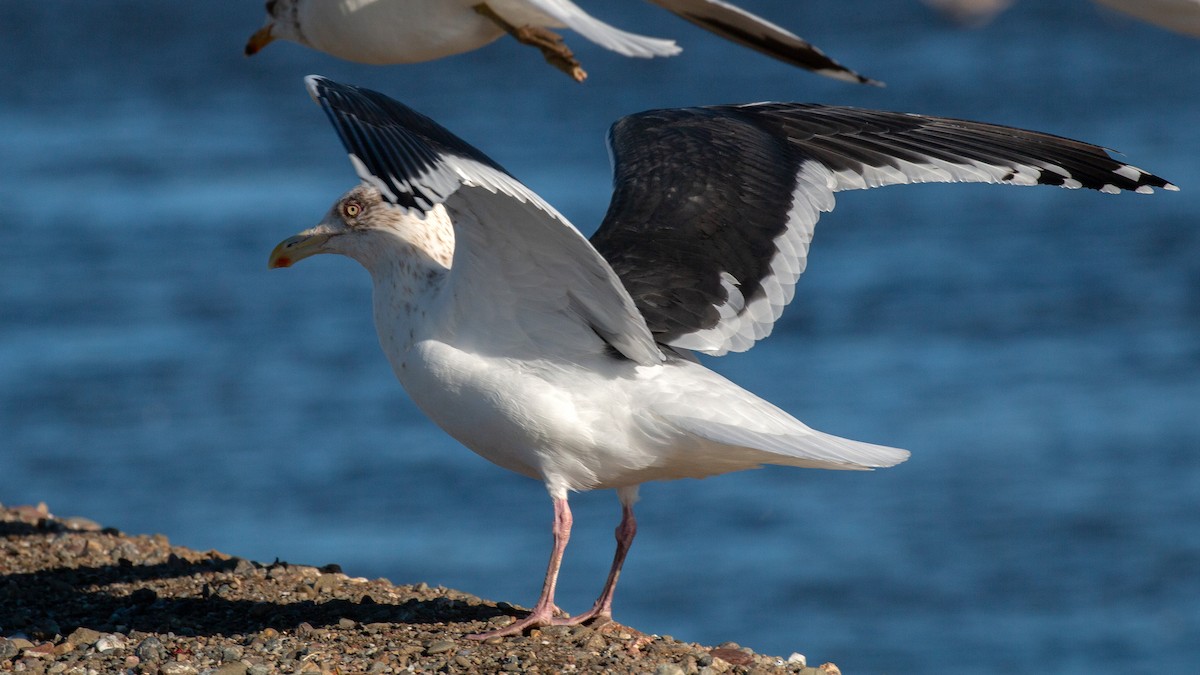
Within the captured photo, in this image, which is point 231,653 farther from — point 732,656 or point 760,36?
point 760,36

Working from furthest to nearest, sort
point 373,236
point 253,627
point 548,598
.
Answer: point 373,236 < point 253,627 < point 548,598

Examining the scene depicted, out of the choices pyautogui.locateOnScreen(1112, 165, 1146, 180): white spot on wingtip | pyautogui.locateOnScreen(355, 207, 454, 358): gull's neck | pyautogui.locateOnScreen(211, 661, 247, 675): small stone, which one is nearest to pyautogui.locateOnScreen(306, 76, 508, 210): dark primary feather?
pyautogui.locateOnScreen(355, 207, 454, 358): gull's neck

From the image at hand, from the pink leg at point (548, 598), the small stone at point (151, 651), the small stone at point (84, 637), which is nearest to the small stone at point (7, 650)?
the small stone at point (84, 637)

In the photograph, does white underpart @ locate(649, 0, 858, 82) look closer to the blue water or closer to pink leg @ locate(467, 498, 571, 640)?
pink leg @ locate(467, 498, 571, 640)

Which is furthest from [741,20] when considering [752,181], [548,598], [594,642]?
[594,642]

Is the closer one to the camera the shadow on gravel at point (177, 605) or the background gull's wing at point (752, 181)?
the background gull's wing at point (752, 181)

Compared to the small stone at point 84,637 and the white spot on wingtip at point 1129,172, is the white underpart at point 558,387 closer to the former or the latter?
the small stone at point 84,637

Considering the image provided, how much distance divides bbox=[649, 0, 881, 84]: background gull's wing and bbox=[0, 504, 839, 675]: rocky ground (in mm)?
1953

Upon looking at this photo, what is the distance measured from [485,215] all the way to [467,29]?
1541 millimetres

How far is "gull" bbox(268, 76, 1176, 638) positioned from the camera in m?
4.51

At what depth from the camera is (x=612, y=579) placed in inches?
196

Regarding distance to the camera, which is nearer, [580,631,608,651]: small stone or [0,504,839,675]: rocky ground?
[0,504,839,675]: rocky ground

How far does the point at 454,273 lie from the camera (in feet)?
15.6

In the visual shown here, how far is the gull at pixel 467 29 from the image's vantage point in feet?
18.4
